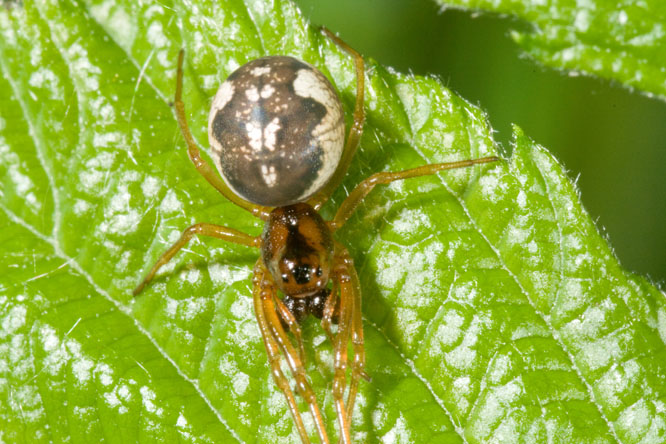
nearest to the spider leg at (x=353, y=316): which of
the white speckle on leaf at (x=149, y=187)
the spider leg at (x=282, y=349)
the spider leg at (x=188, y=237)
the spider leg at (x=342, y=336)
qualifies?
the spider leg at (x=342, y=336)

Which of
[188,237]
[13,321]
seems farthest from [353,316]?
[13,321]

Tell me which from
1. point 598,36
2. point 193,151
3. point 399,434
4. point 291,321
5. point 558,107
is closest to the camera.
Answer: point 399,434

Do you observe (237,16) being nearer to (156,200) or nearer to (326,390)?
(156,200)

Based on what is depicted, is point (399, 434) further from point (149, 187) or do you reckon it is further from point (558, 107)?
point (558, 107)

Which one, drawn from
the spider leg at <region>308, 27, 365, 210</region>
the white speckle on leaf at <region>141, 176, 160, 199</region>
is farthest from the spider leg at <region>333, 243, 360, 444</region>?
the white speckle on leaf at <region>141, 176, 160, 199</region>

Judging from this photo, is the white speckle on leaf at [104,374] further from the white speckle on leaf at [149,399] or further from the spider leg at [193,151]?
the spider leg at [193,151]
